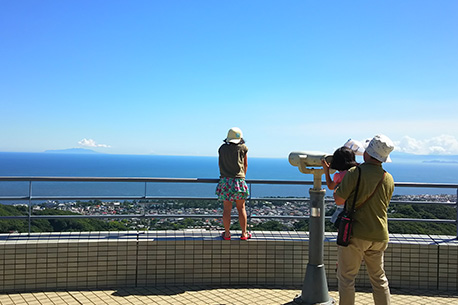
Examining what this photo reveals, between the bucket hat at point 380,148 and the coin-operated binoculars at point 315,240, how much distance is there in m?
0.91

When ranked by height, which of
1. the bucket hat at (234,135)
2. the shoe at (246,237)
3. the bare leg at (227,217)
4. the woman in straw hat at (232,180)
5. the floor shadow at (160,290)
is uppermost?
the bucket hat at (234,135)

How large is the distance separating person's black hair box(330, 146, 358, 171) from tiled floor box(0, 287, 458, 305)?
1.64 meters

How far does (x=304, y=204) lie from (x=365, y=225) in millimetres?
2380

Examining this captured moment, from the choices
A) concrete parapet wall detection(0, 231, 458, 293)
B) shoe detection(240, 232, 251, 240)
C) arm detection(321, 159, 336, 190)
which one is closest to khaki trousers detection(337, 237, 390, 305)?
arm detection(321, 159, 336, 190)

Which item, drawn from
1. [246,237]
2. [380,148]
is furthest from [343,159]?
[246,237]

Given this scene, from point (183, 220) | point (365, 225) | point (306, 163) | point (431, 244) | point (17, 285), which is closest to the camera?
point (365, 225)

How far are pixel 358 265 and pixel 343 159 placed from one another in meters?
1.04

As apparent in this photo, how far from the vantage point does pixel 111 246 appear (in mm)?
5117

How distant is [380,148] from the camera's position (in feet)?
11.9

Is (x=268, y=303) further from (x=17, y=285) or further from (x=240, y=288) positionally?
(x=17, y=285)

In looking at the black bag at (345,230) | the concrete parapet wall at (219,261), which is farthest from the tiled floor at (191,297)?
the black bag at (345,230)

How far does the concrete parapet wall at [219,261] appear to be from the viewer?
5.11 metres

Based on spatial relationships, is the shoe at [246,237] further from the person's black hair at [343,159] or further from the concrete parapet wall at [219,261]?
the person's black hair at [343,159]

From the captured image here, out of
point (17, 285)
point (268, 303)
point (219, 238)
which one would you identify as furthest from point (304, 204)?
point (17, 285)
